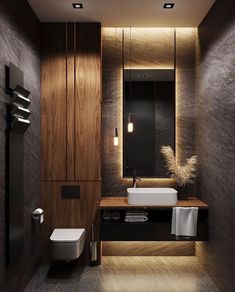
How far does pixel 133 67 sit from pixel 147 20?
617mm

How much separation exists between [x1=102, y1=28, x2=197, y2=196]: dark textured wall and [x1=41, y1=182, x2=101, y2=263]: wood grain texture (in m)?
0.38

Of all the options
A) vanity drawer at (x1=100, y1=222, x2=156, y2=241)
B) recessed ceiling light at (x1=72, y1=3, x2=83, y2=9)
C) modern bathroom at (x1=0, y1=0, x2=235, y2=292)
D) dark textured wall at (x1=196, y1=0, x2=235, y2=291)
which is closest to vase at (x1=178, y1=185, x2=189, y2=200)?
modern bathroom at (x1=0, y1=0, x2=235, y2=292)

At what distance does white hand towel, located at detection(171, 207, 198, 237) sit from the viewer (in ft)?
11.3

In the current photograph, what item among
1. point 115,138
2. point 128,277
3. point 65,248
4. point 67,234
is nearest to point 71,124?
point 115,138

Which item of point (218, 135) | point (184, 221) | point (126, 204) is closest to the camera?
point (218, 135)

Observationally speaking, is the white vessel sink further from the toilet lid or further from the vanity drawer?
the toilet lid

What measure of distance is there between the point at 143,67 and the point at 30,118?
166 centimetres

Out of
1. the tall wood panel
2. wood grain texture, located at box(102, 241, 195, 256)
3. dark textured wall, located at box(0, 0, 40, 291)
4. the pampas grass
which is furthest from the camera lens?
wood grain texture, located at box(102, 241, 195, 256)

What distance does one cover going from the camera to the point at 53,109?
3.82 metres

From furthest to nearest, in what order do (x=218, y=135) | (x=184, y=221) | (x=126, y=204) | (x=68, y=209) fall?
(x=68, y=209) < (x=126, y=204) < (x=184, y=221) < (x=218, y=135)

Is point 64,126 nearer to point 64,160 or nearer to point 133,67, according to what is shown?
point 64,160

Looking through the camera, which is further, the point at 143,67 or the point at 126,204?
the point at 143,67

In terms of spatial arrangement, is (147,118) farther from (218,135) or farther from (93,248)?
(93,248)

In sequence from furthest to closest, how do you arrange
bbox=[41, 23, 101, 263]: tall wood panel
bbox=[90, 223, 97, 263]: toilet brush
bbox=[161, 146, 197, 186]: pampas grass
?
bbox=[161, 146, 197, 186]: pampas grass < bbox=[41, 23, 101, 263]: tall wood panel < bbox=[90, 223, 97, 263]: toilet brush
